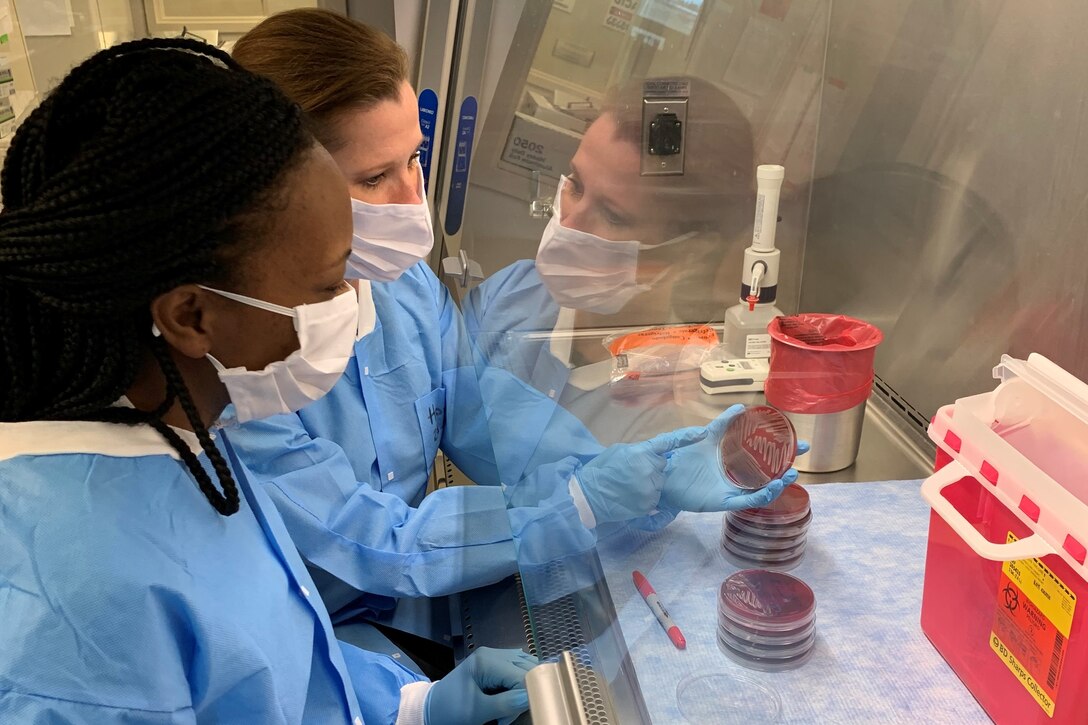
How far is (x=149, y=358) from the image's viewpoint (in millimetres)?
809

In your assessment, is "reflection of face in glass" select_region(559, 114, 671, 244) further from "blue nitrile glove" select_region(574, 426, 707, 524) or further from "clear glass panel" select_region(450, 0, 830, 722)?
"blue nitrile glove" select_region(574, 426, 707, 524)

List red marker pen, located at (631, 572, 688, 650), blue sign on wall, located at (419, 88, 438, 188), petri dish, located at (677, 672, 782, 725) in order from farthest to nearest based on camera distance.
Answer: blue sign on wall, located at (419, 88, 438, 188) < red marker pen, located at (631, 572, 688, 650) < petri dish, located at (677, 672, 782, 725)

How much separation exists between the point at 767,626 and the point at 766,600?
47mm

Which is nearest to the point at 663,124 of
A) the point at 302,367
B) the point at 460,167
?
the point at 460,167

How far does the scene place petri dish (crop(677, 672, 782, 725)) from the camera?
0.79 m

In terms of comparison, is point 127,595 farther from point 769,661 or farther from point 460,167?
point 460,167

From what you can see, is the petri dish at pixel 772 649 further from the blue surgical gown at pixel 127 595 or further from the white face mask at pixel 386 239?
the white face mask at pixel 386 239

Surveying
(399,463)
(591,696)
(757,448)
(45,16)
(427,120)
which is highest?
(45,16)

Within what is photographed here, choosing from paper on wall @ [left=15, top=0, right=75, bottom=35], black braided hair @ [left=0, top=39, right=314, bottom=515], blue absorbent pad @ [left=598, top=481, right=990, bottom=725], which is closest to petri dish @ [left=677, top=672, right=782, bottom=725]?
blue absorbent pad @ [left=598, top=481, right=990, bottom=725]

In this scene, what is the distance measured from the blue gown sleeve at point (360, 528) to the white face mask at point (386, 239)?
27 cm

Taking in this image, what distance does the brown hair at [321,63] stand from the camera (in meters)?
1.23

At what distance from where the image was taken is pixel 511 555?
51.0 inches

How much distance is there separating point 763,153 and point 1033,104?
68cm

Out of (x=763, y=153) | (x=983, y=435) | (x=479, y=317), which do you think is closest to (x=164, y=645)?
(x=983, y=435)
